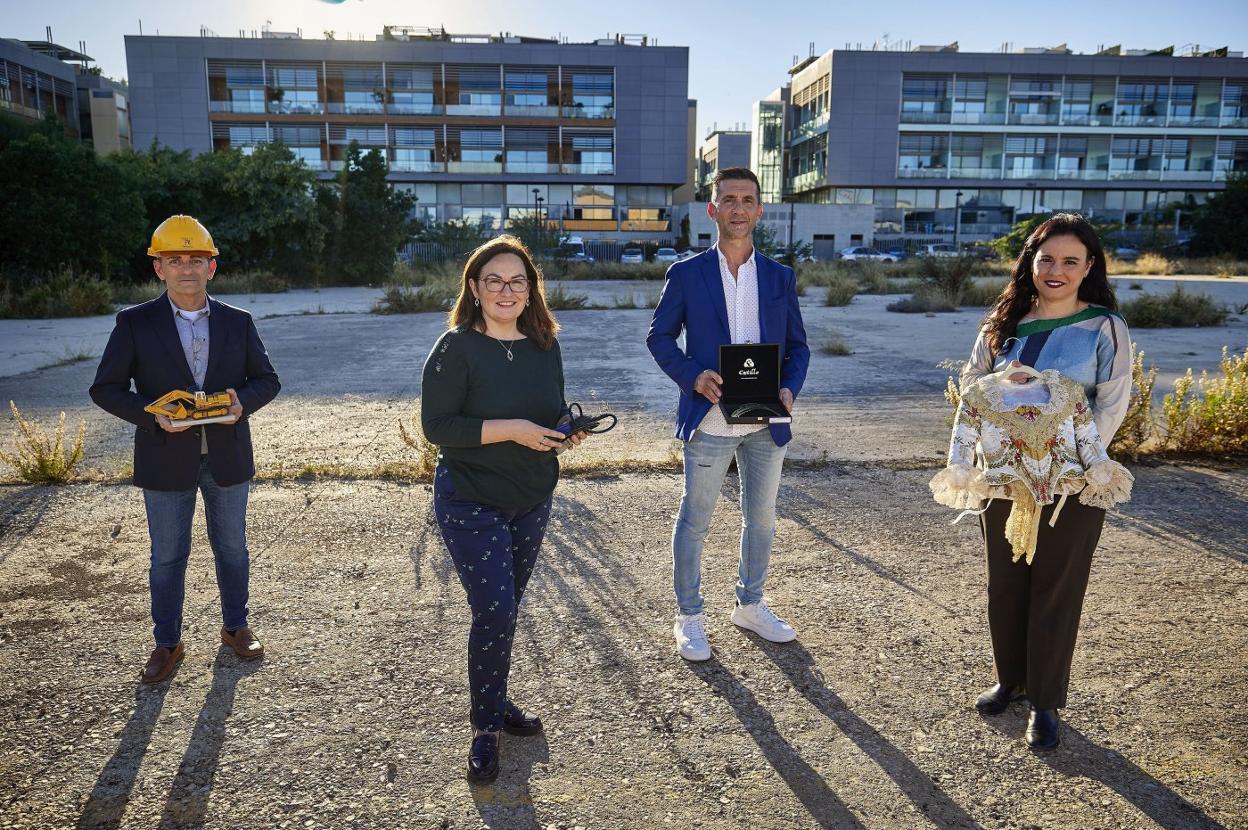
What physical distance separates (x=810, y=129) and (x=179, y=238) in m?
80.6

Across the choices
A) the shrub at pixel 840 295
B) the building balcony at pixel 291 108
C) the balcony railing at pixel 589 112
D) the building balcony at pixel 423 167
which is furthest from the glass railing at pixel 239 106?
the shrub at pixel 840 295

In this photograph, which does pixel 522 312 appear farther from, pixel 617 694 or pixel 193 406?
pixel 617 694

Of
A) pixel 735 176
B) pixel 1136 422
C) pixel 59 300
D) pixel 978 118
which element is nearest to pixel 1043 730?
pixel 735 176

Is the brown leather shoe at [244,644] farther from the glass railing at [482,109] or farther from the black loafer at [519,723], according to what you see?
the glass railing at [482,109]

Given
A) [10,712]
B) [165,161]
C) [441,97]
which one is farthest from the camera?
[441,97]

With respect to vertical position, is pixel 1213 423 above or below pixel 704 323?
below

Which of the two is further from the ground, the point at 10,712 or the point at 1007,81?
the point at 1007,81

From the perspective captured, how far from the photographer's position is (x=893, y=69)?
70312mm

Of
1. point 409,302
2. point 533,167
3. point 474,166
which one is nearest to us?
point 409,302

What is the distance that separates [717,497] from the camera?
374 centimetres

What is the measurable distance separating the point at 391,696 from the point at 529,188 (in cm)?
6669

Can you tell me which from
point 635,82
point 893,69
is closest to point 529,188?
point 635,82

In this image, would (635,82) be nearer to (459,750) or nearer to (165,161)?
(165,161)

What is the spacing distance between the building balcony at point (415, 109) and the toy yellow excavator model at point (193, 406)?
66862 millimetres
